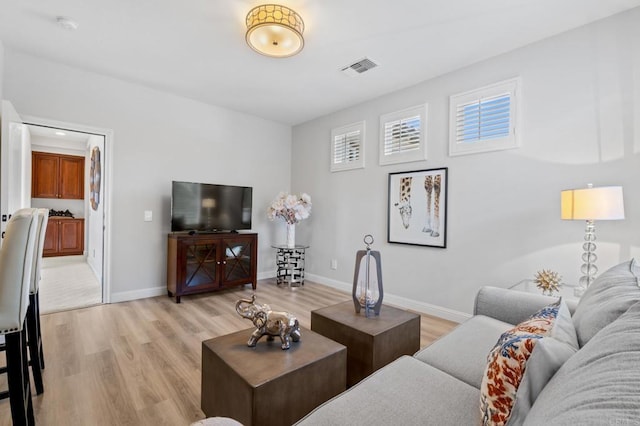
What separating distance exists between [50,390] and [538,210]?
3.89 m

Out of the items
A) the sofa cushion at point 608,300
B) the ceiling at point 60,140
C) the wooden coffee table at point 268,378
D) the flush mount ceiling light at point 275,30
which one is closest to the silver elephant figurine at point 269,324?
the wooden coffee table at point 268,378

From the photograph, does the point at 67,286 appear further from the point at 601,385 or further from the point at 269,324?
the point at 601,385

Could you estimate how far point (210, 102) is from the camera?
14.2 feet

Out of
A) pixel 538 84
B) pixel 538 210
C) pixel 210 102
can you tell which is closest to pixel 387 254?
pixel 538 210

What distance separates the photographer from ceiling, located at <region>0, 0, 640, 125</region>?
229 centimetres

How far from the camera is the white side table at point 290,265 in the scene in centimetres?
469

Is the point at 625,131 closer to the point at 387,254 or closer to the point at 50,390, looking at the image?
the point at 387,254

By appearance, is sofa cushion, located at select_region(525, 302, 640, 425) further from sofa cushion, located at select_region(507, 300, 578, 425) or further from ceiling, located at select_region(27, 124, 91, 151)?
ceiling, located at select_region(27, 124, 91, 151)

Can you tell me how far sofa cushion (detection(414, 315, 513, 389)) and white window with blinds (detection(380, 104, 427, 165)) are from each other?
2.17m

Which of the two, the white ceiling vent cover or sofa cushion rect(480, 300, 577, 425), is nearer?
sofa cushion rect(480, 300, 577, 425)

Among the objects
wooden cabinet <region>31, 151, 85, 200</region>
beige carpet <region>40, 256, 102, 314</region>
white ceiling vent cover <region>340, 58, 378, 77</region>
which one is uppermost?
white ceiling vent cover <region>340, 58, 378, 77</region>

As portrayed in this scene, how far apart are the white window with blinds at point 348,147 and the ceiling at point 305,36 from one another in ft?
2.09

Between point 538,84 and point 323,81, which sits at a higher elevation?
point 323,81

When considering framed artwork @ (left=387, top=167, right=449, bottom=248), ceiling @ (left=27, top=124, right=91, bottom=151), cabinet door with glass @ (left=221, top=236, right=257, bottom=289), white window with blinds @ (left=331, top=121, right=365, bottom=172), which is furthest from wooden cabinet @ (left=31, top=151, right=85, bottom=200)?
framed artwork @ (left=387, top=167, right=449, bottom=248)
